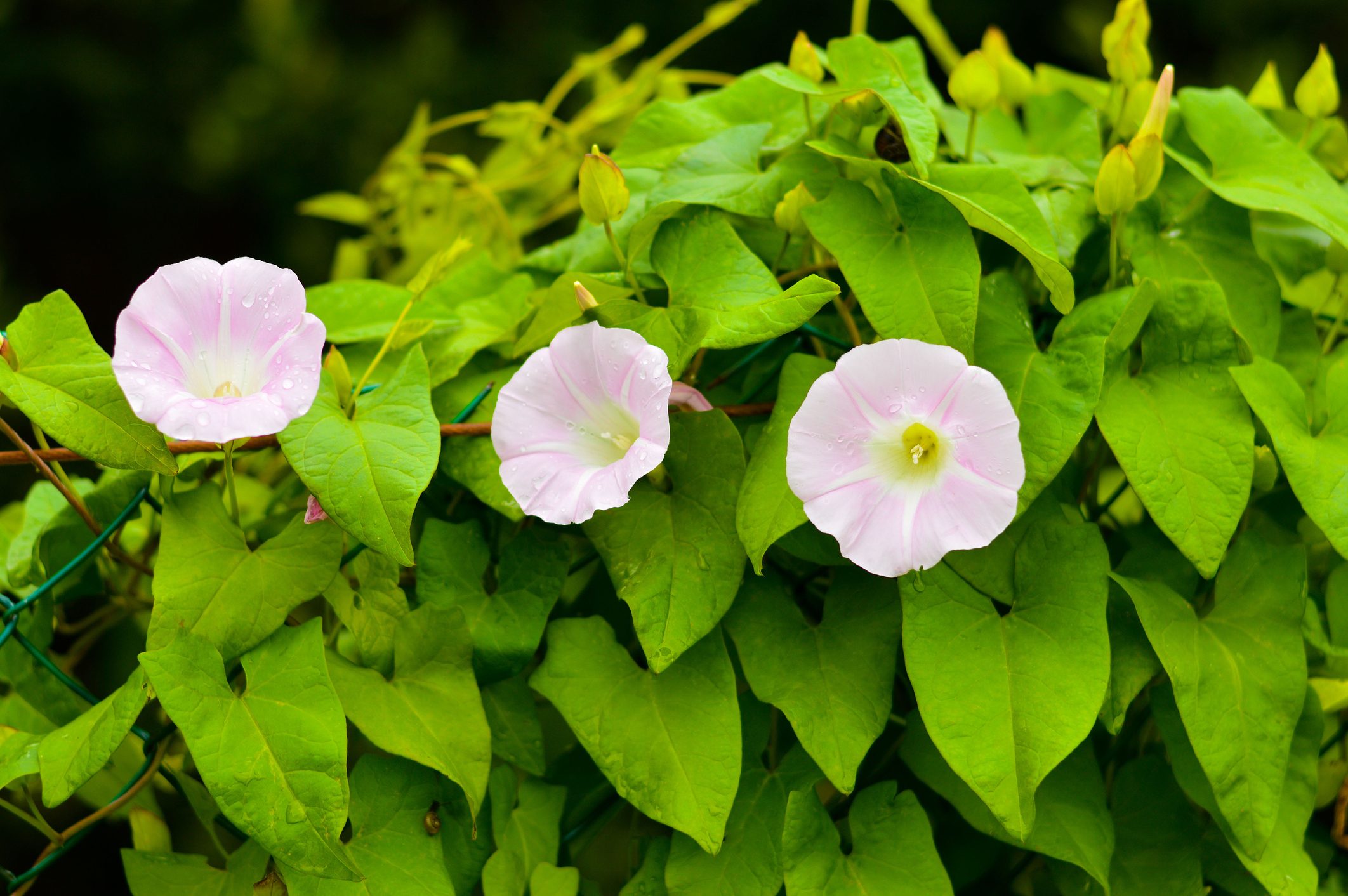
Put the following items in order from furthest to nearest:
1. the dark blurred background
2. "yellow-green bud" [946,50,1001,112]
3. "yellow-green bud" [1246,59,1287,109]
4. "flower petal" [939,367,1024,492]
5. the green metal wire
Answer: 1. the dark blurred background
2. "yellow-green bud" [1246,59,1287,109]
3. "yellow-green bud" [946,50,1001,112]
4. the green metal wire
5. "flower petal" [939,367,1024,492]

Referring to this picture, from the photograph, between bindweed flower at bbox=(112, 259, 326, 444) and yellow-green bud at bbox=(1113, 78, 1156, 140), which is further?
yellow-green bud at bbox=(1113, 78, 1156, 140)

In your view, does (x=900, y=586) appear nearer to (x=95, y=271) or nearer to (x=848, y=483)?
(x=848, y=483)

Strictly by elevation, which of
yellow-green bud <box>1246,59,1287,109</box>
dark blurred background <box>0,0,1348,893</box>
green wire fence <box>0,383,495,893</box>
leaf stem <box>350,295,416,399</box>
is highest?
leaf stem <box>350,295,416,399</box>

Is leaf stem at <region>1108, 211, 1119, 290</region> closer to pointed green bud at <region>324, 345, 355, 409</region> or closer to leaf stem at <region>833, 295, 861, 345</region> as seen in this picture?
leaf stem at <region>833, 295, 861, 345</region>

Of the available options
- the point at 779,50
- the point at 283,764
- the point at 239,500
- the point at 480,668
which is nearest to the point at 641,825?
the point at 480,668

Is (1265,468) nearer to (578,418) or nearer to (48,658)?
(578,418)

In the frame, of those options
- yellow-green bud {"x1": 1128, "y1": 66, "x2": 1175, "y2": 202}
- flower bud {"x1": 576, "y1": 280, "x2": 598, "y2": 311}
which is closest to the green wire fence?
flower bud {"x1": 576, "y1": 280, "x2": 598, "y2": 311}
